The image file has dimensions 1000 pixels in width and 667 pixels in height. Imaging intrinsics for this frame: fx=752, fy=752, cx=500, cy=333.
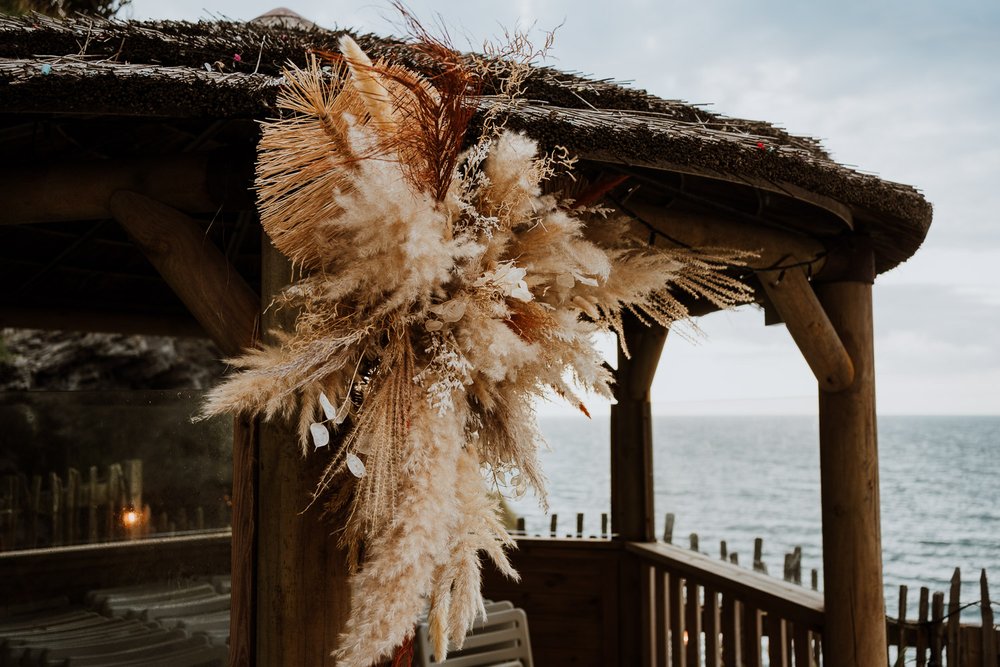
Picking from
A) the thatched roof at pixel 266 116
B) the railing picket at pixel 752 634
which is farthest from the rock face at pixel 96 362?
the thatched roof at pixel 266 116

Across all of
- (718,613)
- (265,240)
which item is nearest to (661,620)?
(718,613)

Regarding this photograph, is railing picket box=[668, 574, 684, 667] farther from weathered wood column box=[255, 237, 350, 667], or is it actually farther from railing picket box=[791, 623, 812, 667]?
weathered wood column box=[255, 237, 350, 667]

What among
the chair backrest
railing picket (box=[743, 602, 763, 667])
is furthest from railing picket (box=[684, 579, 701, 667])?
the chair backrest

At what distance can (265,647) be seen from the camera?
1.43 metres

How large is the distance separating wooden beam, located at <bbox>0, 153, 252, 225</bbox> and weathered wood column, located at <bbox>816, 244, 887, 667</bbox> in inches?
76.5

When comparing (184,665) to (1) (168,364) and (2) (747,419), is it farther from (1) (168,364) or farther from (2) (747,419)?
(2) (747,419)

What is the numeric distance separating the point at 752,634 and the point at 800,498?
3560cm

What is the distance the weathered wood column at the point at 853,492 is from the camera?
2.50 meters

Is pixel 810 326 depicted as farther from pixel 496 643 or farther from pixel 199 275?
pixel 199 275

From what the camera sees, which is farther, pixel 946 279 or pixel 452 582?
pixel 946 279

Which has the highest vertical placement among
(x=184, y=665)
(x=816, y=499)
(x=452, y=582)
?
(x=452, y=582)

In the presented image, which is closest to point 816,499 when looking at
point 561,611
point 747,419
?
point 561,611

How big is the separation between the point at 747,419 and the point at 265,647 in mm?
90399

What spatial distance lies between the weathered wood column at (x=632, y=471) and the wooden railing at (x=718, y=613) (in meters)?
0.08
